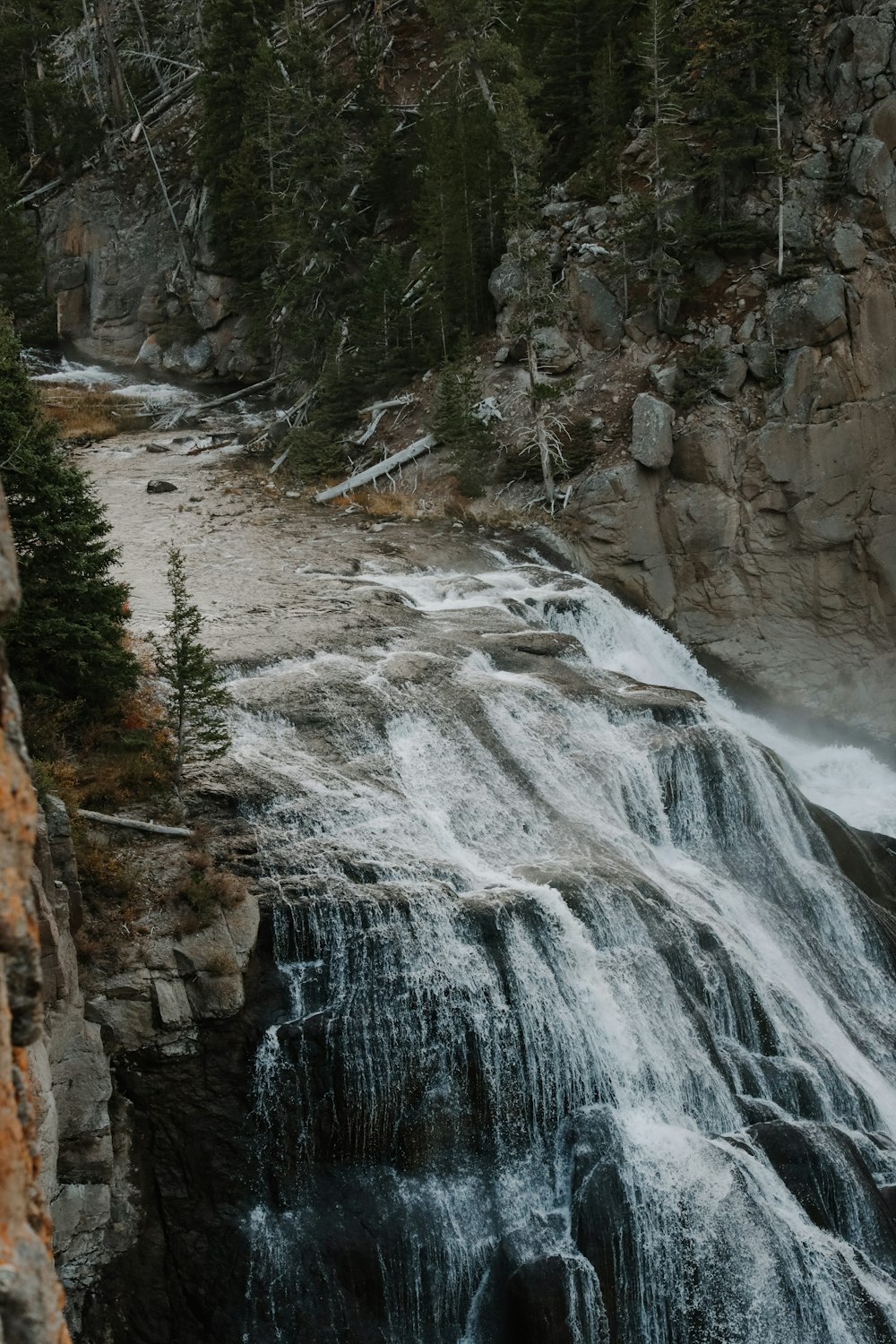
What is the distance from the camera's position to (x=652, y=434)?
1307 inches

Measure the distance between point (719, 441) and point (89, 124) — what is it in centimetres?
4489

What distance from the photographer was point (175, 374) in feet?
178

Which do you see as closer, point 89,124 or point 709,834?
point 709,834

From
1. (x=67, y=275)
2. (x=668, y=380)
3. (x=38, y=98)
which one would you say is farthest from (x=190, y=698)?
(x=38, y=98)

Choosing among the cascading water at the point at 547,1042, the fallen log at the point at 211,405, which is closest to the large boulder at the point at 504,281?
the fallen log at the point at 211,405

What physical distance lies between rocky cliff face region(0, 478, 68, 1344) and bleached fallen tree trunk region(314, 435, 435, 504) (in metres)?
32.3

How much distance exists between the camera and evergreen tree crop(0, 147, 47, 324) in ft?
166

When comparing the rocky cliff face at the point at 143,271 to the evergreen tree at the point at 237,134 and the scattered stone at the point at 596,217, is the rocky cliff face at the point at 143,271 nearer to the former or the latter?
the evergreen tree at the point at 237,134

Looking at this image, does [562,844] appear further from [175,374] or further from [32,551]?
[175,374]

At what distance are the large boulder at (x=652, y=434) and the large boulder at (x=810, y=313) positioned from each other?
4.17 metres

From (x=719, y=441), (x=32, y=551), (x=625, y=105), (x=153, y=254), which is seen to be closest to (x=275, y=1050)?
(x=32, y=551)

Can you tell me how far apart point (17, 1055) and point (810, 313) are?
107ft

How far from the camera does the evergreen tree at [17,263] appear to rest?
166 feet

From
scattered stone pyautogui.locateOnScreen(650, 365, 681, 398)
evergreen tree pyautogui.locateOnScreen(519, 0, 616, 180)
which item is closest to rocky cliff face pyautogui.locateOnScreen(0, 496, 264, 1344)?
scattered stone pyautogui.locateOnScreen(650, 365, 681, 398)
